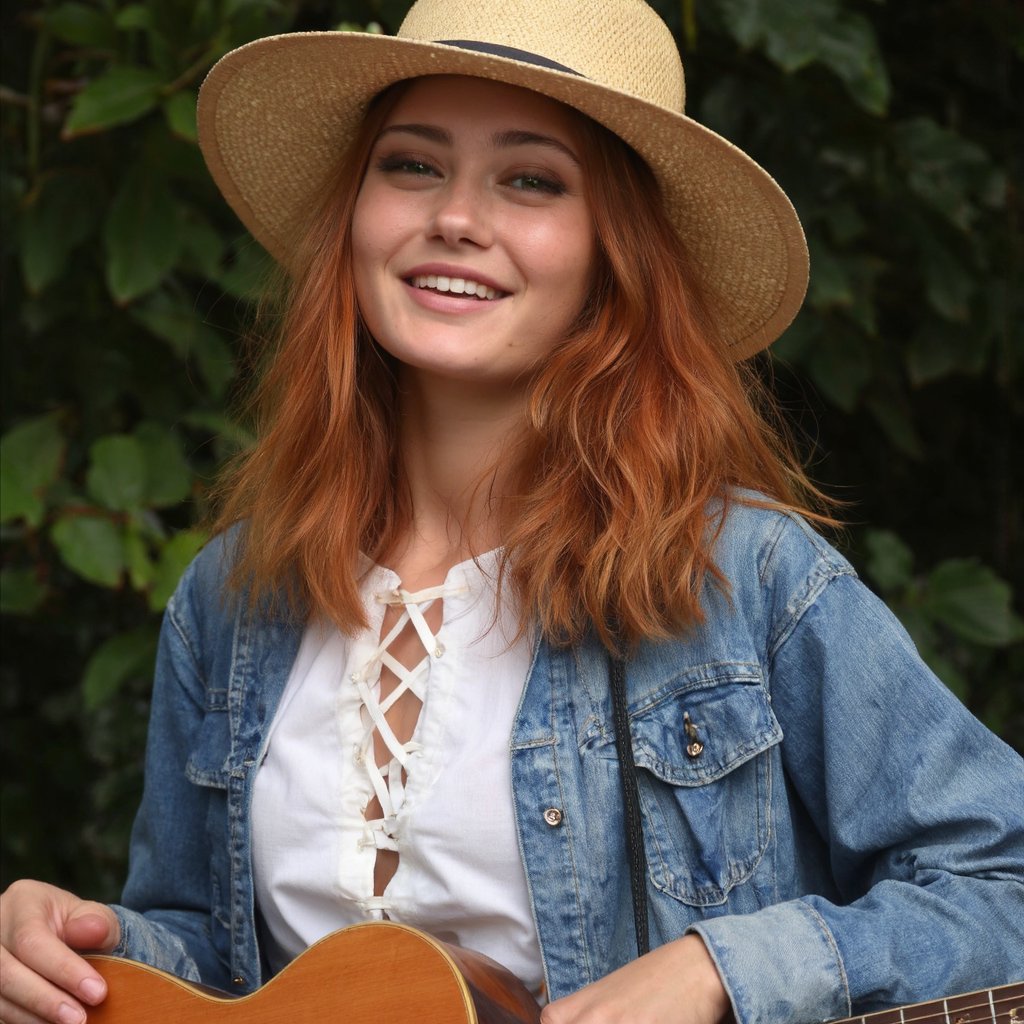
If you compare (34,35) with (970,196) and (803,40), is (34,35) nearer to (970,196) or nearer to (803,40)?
(803,40)

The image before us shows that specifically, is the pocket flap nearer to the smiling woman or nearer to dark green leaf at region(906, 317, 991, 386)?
the smiling woman

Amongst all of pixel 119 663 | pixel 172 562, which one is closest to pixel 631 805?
pixel 172 562

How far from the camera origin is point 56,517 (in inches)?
87.6

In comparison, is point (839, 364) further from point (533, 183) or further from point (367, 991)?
point (367, 991)

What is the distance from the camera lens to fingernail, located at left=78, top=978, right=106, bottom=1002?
5.16ft

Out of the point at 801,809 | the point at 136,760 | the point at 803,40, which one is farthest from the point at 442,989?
the point at 803,40

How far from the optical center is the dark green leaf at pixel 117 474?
220 cm

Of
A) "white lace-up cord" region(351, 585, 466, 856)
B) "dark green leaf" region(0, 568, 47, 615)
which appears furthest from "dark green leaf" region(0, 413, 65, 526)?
"white lace-up cord" region(351, 585, 466, 856)

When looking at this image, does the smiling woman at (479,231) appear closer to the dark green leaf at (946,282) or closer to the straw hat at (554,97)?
the straw hat at (554,97)

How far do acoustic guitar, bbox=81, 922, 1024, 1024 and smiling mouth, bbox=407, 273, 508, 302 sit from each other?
64 cm

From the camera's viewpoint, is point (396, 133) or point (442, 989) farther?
point (396, 133)

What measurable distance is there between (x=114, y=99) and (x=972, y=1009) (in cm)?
165

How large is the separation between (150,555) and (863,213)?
4.40ft

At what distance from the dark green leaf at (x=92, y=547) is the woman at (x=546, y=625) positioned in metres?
0.34
